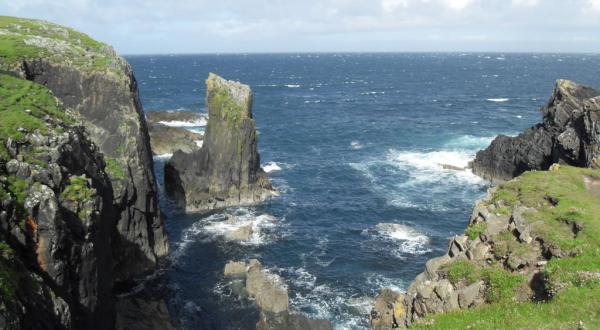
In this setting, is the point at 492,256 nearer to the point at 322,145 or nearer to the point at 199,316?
the point at 199,316

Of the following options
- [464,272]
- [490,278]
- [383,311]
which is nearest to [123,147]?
[383,311]

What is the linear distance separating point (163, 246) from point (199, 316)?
11.4m

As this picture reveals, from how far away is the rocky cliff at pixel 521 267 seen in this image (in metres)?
17.4

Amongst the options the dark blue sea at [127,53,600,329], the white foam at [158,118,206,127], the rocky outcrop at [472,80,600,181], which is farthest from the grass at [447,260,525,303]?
the white foam at [158,118,206,127]

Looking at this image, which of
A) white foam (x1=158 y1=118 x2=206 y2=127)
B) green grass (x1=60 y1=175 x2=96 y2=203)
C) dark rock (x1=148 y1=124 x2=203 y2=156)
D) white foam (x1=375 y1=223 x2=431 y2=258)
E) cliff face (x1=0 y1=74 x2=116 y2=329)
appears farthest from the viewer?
white foam (x1=158 y1=118 x2=206 y2=127)

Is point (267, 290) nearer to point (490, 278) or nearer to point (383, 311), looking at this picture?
point (383, 311)

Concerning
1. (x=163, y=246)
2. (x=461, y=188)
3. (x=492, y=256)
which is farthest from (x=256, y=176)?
(x=492, y=256)

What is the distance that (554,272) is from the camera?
19641 millimetres

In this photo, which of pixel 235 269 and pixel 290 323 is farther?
pixel 235 269

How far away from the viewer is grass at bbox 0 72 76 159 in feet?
81.9

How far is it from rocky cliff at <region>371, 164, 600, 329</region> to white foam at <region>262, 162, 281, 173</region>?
147ft

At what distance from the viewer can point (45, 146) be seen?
25.6 metres

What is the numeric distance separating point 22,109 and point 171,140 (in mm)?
54884

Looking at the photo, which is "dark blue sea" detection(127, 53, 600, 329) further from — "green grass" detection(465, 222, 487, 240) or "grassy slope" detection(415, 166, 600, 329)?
"grassy slope" detection(415, 166, 600, 329)
